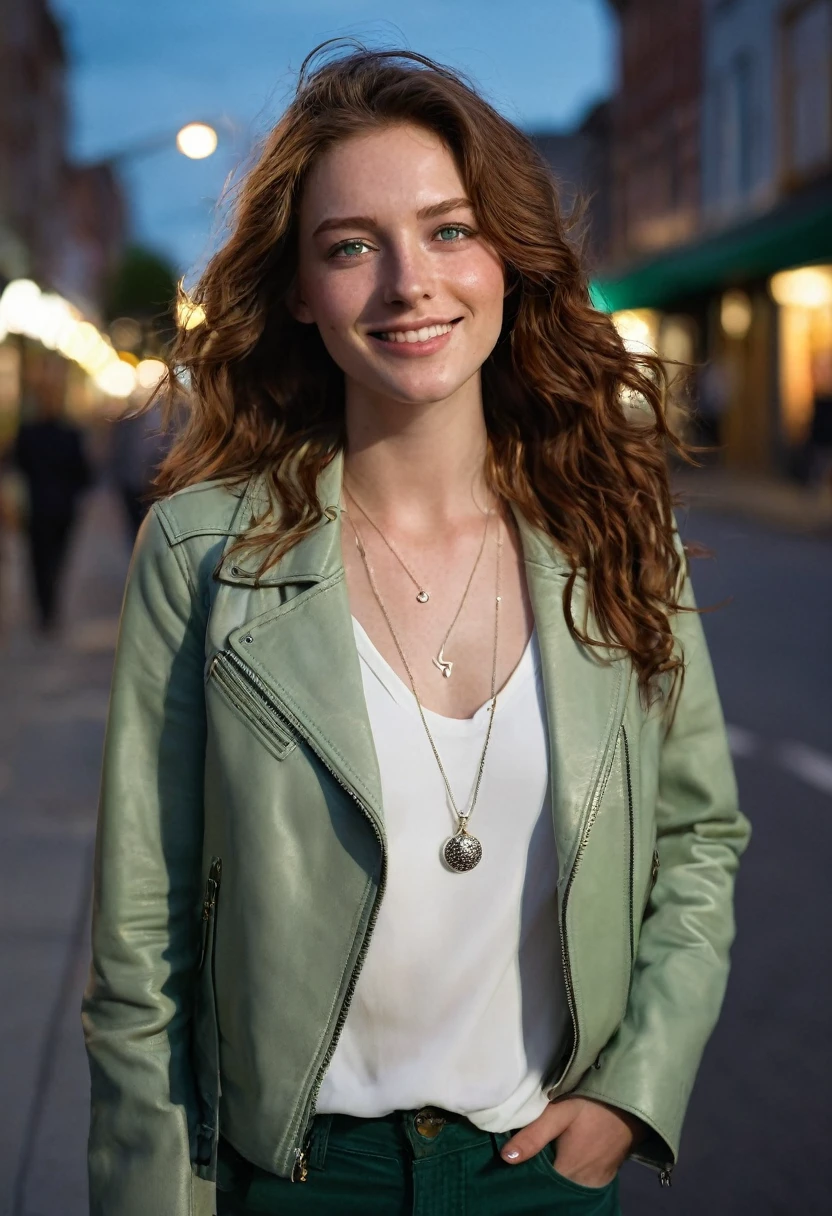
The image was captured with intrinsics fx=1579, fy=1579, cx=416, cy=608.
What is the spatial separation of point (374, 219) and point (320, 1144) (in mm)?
1118

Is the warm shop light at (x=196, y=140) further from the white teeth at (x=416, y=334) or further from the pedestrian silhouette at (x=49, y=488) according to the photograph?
the white teeth at (x=416, y=334)

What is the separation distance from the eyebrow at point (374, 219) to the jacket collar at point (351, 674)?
366 millimetres

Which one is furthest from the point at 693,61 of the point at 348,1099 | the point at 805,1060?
the point at 348,1099

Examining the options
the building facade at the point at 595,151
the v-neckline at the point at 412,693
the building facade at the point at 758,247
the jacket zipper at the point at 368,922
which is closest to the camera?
Result: the jacket zipper at the point at 368,922

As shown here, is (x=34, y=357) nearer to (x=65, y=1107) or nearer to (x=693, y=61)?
(x=693, y=61)

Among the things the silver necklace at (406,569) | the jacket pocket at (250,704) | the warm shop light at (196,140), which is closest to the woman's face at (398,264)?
the silver necklace at (406,569)

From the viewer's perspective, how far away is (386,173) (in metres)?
1.96

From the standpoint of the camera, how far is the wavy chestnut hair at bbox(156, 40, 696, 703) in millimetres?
2004

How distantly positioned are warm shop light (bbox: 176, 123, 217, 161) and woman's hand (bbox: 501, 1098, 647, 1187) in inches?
788

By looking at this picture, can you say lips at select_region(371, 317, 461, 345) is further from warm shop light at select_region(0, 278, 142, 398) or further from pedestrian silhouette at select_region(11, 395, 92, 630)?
warm shop light at select_region(0, 278, 142, 398)

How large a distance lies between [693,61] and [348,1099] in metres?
36.3

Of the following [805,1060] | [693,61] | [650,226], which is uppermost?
[693,61]

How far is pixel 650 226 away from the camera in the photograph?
129 ft

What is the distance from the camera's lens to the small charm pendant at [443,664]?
2000mm
